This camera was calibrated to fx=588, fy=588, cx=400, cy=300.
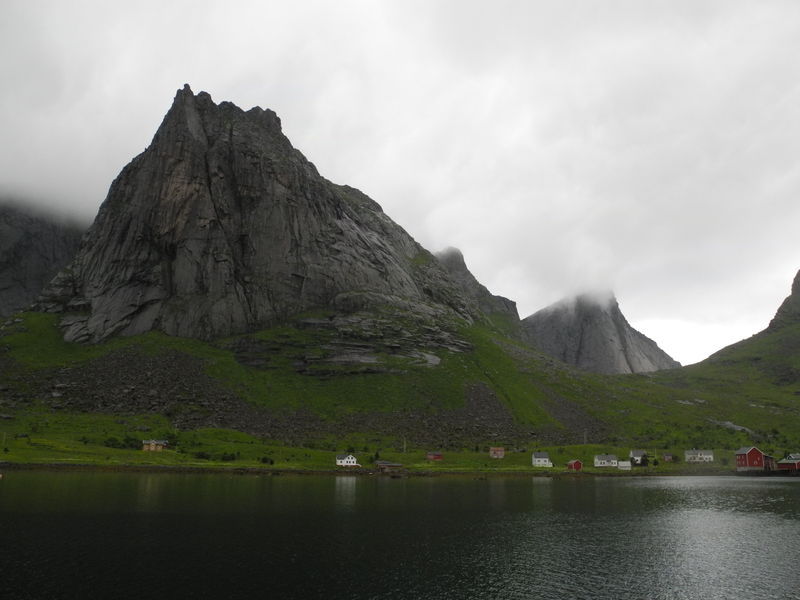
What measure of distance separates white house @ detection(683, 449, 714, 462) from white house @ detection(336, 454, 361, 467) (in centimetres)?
10461

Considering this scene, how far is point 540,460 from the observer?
158500 mm

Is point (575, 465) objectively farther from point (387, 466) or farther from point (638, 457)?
point (387, 466)

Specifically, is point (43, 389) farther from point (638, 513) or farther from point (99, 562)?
point (638, 513)

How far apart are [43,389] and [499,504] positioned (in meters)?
155

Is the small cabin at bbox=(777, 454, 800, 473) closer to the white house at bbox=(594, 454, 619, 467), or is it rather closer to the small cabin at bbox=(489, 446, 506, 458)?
the white house at bbox=(594, 454, 619, 467)

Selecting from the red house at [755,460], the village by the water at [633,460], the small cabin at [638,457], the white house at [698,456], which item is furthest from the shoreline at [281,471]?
the red house at [755,460]

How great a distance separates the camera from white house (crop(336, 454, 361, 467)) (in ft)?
464

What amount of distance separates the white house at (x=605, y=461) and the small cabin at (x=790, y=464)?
50859mm

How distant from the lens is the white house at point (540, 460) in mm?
157637

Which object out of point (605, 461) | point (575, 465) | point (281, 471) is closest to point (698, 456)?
point (605, 461)

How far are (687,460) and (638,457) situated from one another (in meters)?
19.8

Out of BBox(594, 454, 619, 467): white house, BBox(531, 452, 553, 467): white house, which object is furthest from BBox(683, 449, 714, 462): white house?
BBox(531, 452, 553, 467): white house

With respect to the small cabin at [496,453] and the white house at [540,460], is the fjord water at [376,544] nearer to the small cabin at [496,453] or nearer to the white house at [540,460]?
the white house at [540,460]

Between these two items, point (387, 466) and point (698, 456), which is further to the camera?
point (698, 456)
